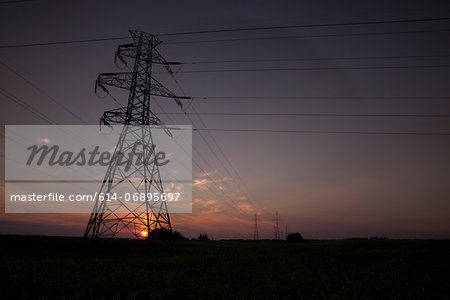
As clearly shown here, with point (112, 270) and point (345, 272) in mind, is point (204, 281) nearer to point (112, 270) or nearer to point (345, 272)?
point (112, 270)

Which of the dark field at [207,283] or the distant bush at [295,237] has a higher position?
the dark field at [207,283]

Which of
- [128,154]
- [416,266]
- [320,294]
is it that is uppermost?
[128,154]

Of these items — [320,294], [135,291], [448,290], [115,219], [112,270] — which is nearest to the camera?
[135,291]

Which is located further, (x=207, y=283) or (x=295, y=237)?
(x=295, y=237)

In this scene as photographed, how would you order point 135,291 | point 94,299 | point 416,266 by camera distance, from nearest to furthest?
point 94,299
point 135,291
point 416,266

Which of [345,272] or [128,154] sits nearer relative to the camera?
[345,272]

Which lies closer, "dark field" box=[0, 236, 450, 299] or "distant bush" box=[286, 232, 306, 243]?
"dark field" box=[0, 236, 450, 299]

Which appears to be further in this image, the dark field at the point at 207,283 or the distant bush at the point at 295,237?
the distant bush at the point at 295,237

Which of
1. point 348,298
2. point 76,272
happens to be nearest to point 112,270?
point 76,272

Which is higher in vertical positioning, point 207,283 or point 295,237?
point 207,283

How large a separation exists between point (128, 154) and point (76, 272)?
14.6m

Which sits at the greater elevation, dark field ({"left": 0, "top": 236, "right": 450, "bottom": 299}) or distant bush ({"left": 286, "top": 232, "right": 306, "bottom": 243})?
dark field ({"left": 0, "top": 236, "right": 450, "bottom": 299})

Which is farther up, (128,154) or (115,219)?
(128,154)

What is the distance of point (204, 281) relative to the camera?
13789 millimetres
